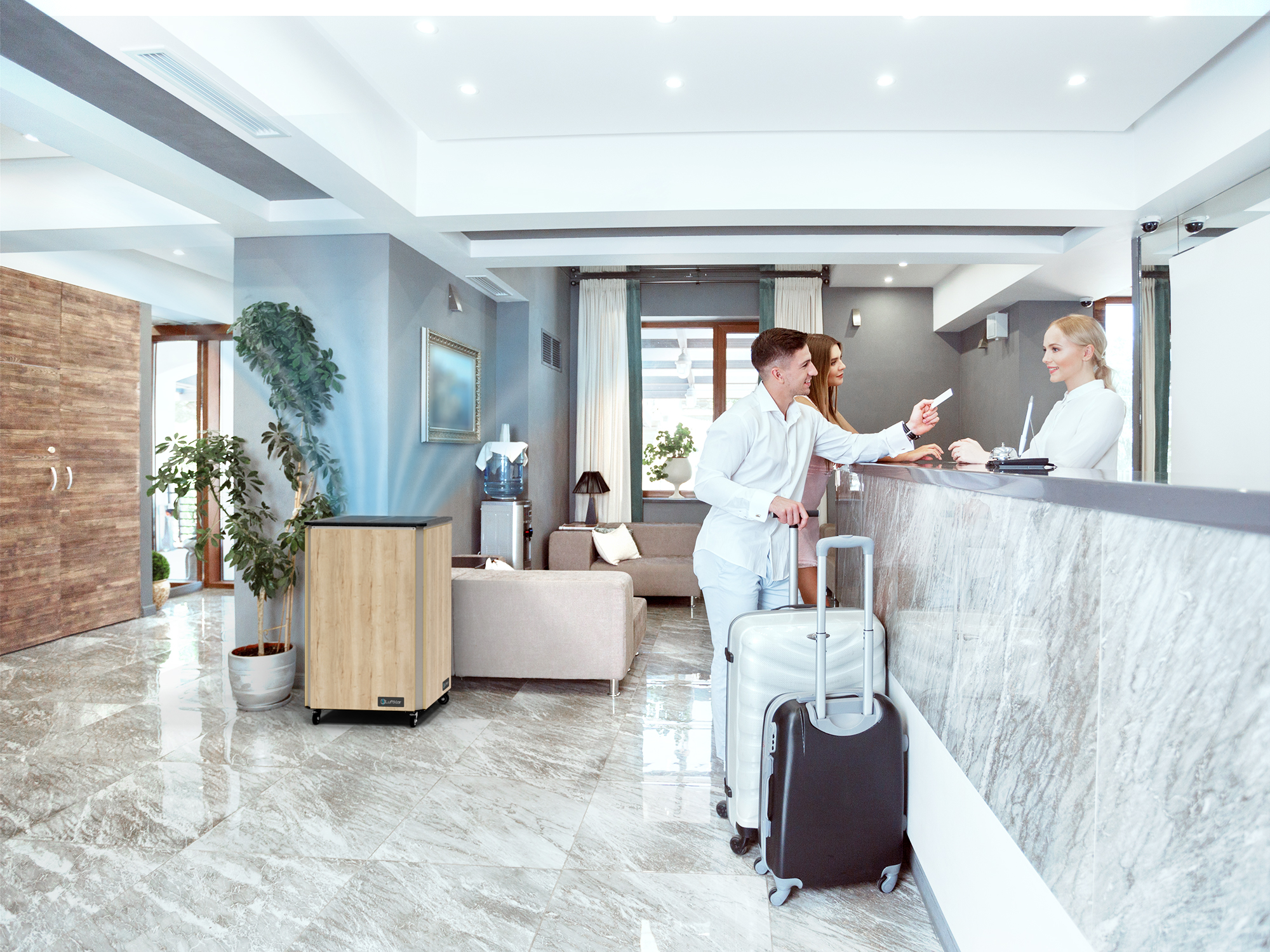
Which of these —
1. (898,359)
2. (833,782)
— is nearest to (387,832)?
(833,782)

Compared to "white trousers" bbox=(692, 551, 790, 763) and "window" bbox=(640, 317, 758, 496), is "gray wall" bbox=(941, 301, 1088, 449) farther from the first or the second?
"white trousers" bbox=(692, 551, 790, 763)

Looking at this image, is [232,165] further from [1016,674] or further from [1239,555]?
[1239,555]

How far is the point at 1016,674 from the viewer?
52.4 inches

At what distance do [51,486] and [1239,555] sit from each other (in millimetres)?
6175

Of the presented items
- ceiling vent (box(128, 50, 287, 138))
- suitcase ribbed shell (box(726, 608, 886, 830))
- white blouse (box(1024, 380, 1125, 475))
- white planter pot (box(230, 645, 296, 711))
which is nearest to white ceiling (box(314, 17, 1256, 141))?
ceiling vent (box(128, 50, 287, 138))

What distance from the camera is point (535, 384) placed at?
20.8 ft

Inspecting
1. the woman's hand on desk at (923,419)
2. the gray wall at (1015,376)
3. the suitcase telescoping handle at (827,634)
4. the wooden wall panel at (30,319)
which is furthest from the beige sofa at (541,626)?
the gray wall at (1015,376)

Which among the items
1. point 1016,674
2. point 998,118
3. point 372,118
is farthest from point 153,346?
point 1016,674

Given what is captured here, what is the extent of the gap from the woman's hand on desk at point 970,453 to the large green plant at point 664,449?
180 inches

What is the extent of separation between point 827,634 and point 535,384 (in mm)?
4655

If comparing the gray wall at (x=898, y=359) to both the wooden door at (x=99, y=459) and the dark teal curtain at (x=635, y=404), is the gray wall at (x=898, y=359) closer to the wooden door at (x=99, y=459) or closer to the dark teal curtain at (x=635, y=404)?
the dark teal curtain at (x=635, y=404)

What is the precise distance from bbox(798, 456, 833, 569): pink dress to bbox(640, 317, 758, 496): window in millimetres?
4155

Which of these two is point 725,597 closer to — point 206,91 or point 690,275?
point 206,91

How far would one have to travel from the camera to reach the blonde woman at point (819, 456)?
3.04 m
